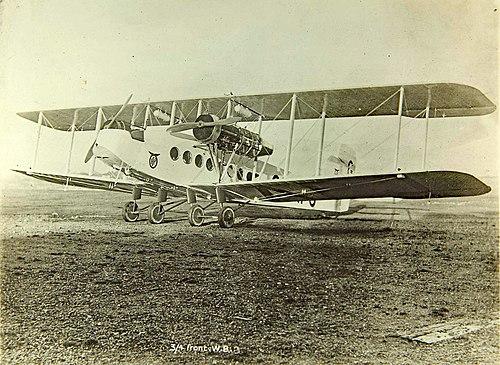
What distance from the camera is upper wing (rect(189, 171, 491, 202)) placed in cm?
218

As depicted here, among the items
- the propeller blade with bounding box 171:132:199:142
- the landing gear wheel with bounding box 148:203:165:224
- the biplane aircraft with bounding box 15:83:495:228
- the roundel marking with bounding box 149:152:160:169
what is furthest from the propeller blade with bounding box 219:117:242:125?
the landing gear wheel with bounding box 148:203:165:224

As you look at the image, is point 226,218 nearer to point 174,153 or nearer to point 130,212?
point 174,153

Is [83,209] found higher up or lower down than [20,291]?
higher up

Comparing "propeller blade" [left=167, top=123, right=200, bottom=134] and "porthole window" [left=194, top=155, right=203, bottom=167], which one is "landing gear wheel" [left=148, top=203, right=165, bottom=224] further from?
"propeller blade" [left=167, top=123, right=200, bottom=134]

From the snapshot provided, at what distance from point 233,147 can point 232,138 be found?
10cm

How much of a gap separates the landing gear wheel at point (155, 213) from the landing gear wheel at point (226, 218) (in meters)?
0.54

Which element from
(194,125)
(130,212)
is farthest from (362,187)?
(130,212)

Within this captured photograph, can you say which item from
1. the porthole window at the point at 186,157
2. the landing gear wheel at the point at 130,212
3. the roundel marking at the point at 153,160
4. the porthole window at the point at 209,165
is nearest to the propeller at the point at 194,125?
the roundel marking at the point at 153,160

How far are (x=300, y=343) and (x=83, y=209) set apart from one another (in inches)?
117

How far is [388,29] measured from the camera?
1.98 m

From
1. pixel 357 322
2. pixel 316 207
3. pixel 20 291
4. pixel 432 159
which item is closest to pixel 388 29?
pixel 432 159

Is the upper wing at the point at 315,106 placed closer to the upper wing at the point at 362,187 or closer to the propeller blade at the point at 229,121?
the propeller blade at the point at 229,121

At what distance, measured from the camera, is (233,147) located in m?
3.49

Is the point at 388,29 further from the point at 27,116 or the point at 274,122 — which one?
the point at 27,116
